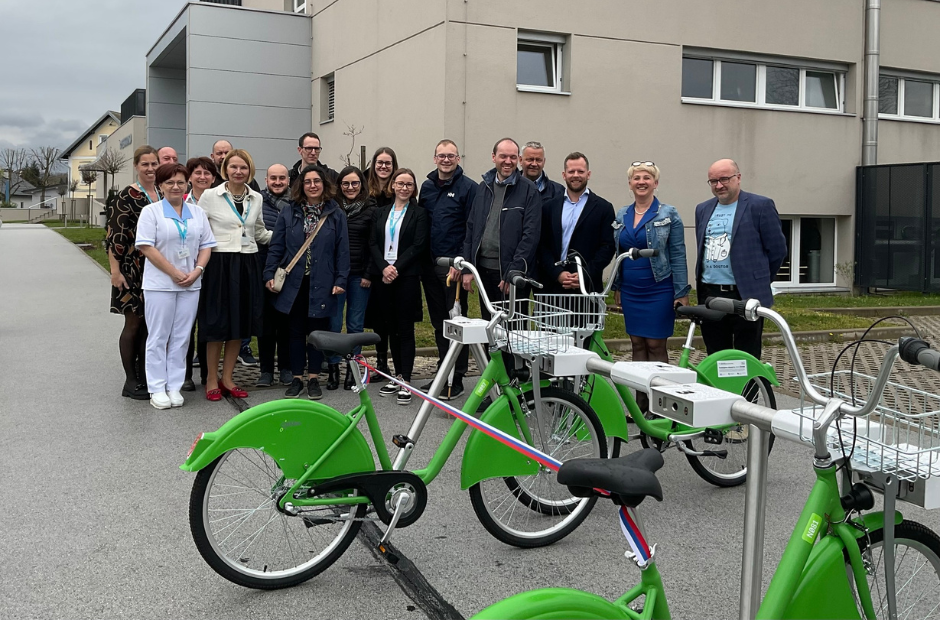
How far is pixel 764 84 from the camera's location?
663 inches

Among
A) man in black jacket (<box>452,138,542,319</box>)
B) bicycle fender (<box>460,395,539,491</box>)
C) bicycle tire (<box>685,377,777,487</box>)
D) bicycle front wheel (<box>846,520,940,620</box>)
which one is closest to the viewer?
bicycle front wheel (<box>846,520,940,620</box>)

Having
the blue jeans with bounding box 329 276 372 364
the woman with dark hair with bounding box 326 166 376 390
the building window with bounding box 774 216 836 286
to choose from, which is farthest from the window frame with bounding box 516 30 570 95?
the blue jeans with bounding box 329 276 372 364

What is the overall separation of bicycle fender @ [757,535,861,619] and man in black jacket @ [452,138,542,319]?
174 inches

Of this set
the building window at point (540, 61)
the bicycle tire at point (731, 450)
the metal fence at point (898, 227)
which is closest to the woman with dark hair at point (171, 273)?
the bicycle tire at point (731, 450)

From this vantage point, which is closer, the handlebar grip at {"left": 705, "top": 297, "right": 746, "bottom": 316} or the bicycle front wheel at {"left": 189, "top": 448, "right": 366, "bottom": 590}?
Result: the handlebar grip at {"left": 705, "top": 297, "right": 746, "bottom": 316}

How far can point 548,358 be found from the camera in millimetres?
3988

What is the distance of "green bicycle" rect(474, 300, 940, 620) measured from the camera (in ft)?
7.29

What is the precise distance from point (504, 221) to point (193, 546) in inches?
144

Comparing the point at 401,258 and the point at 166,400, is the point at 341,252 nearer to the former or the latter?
the point at 401,258

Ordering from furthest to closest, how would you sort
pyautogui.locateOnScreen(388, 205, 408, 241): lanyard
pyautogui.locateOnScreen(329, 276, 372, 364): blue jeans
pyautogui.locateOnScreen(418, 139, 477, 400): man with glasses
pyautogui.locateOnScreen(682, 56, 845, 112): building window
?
pyautogui.locateOnScreen(682, 56, 845, 112): building window
pyautogui.locateOnScreen(329, 276, 372, 364): blue jeans
pyautogui.locateOnScreen(388, 205, 408, 241): lanyard
pyautogui.locateOnScreen(418, 139, 477, 400): man with glasses

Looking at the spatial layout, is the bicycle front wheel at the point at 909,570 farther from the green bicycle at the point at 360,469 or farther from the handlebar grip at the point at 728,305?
the green bicycle at the point at 360,469

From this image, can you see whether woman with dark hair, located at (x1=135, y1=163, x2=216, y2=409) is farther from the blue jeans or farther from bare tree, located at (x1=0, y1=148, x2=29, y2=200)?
bare tree, located at (x1=0, y1=148, x2=29, y2=200)

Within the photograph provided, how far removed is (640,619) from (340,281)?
222 inches

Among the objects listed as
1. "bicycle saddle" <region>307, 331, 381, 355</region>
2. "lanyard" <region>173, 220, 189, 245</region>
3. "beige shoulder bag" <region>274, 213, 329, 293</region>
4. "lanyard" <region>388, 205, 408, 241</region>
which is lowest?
"bicycle saddle" <region>307, 331, 381, 355</region>
